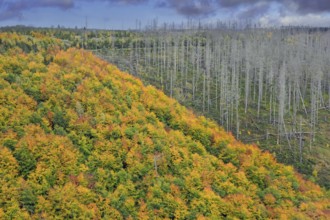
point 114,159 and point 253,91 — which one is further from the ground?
point 253,91

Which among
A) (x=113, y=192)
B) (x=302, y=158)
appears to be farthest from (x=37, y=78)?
(x=302, y=158)

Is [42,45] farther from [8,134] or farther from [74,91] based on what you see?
[8,134]

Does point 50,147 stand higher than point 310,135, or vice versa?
point 50,147

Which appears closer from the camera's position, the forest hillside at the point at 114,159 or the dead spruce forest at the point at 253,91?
the forest hillside at the point at 114,159

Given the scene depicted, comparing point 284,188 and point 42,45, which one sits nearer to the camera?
point 284,188

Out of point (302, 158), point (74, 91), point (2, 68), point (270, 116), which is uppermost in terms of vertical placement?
point (2, 68)

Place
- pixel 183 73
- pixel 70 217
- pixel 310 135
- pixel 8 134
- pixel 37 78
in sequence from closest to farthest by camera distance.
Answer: pixel 70 217 → pixel 8 134 → pixel 37 78 → pixel 310 135 → pixel 183 73

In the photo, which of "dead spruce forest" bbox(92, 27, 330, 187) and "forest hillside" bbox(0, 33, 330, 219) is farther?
"dead spruce forest" bbox(92, 27, 330, 187)

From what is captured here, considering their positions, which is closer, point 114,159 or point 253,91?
point 114,159
